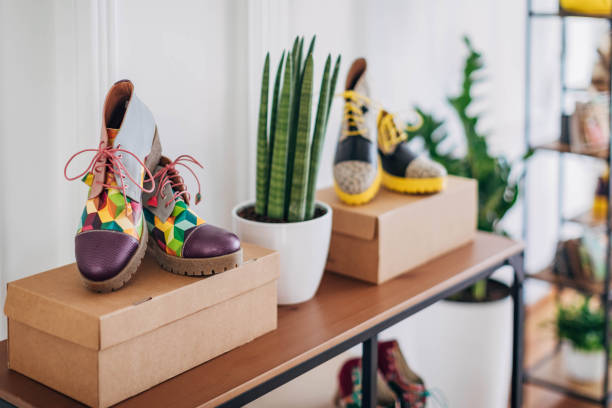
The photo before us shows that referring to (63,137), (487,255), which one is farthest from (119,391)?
(487,255)

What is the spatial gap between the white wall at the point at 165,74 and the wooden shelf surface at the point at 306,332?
0.84ft

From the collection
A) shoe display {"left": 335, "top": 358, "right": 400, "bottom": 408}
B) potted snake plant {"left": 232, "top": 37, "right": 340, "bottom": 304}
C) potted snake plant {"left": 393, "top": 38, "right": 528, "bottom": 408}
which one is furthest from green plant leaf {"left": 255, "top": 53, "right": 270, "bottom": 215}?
potted snake plant {"left": 393, "top": 38, "right": 528, "bottom": 408}

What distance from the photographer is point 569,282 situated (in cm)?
234

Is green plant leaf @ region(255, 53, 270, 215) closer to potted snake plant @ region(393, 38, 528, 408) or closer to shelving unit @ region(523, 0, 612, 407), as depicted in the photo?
potted snake plant @ region(393, 38, 528, 408)

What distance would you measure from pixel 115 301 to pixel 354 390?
79cm

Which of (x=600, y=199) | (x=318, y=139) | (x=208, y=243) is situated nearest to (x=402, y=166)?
(x=318, y=139)

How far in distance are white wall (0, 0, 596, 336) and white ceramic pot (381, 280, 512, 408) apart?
525mm

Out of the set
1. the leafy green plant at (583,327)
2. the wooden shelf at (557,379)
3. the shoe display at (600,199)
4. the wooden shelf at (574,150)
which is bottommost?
the wooden shelf at (557,379)

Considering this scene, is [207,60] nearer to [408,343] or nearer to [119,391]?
[119,391]

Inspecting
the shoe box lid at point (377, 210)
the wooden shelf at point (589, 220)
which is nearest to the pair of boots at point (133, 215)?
the shoe box lid at point (377, 210)

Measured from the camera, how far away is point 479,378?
Result: 2.00 meters

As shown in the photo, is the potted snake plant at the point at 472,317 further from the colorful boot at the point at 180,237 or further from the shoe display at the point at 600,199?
the colorful boot at the point at 180,237

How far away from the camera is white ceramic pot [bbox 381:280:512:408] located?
6.57ft

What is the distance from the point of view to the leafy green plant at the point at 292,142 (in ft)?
4.18
